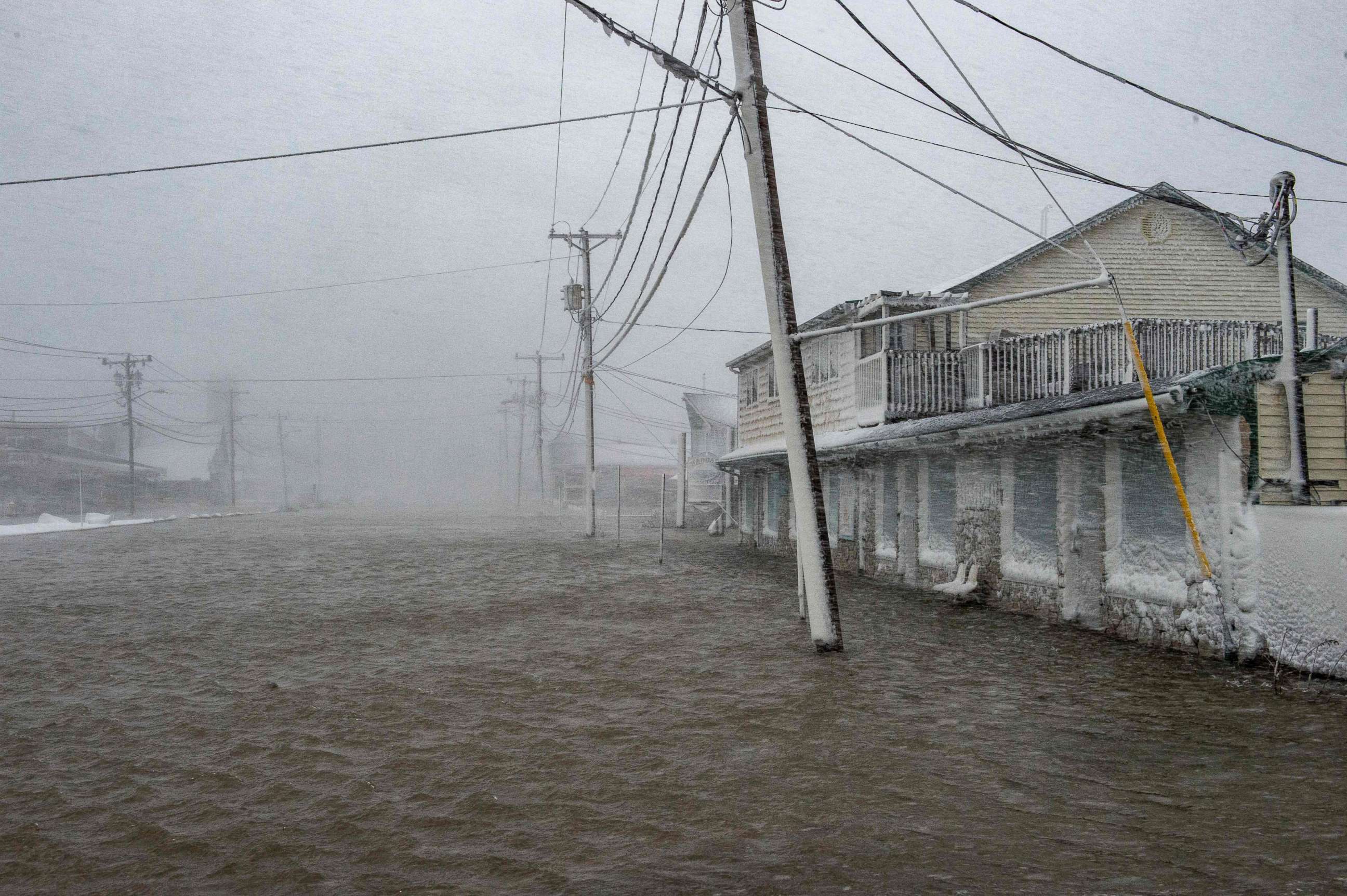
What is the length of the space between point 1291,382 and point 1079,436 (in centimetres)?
296

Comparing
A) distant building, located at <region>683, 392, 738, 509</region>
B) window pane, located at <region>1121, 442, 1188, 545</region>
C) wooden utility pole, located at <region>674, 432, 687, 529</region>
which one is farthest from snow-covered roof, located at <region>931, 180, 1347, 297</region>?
distant building, located at <region>683, 392, 738, 509</region>

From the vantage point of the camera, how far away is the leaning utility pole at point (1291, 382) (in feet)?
32.5

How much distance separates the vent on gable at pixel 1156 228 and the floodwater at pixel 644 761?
1369 centimetres

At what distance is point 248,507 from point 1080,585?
73.8 meters

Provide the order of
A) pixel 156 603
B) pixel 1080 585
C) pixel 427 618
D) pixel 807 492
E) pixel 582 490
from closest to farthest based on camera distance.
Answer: pixel 807 492
pixel 1080 585
pixel 427 618
pixel 156 603
pixel 582 490

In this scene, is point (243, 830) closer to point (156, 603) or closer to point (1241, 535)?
point (1241, 535)

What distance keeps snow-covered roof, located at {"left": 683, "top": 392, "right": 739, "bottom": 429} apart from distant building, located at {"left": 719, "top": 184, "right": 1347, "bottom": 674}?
20.4 meters

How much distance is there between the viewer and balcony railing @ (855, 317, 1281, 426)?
1675 cm

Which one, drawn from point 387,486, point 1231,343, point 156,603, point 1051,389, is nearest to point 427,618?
point 156,603

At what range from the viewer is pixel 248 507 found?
75.6 meters

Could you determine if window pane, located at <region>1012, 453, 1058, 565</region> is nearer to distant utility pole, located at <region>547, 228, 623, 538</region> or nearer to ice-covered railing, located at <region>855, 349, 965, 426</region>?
ice-covered railing, located at <region>855, 349, 965, 426</region>

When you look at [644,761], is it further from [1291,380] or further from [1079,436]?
[1079,436]

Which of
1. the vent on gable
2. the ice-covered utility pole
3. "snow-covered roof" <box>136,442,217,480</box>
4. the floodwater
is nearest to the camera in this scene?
the floodwater

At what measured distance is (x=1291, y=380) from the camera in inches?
392
